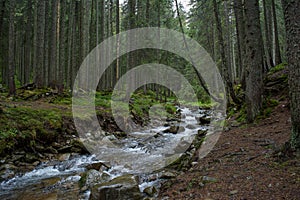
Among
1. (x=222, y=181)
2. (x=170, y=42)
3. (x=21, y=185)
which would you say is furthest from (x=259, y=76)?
(x=170, y=42)

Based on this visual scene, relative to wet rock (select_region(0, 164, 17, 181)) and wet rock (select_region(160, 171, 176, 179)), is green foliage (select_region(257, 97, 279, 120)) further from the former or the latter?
wet rock (select_region(0, 164, 17, 181))

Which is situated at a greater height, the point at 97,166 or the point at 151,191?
the point at 97,166

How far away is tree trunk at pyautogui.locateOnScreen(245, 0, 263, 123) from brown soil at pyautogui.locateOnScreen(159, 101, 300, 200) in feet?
5.92

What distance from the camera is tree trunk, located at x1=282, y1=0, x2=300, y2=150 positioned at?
390 centimetres

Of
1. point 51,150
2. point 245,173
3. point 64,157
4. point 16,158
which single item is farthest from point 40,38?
point 245,173

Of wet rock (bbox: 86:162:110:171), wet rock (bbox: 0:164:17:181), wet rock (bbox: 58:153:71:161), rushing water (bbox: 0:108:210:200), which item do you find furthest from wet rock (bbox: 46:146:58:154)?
wet rock (bbox: 86:162:110:171)

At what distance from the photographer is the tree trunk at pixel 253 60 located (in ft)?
26.1

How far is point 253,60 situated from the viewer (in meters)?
8.09

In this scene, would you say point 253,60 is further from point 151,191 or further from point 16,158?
point 16,158

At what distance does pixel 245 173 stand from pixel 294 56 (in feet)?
6.92

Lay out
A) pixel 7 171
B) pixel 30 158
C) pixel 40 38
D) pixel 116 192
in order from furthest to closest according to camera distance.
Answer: pixel 40 38, pixel 30 158, pixel 7 171, pixel 116 192

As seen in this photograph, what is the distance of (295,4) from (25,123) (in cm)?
760

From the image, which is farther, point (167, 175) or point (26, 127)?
point (26, 127)

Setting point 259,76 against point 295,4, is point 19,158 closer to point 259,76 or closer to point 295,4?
point 295,4
